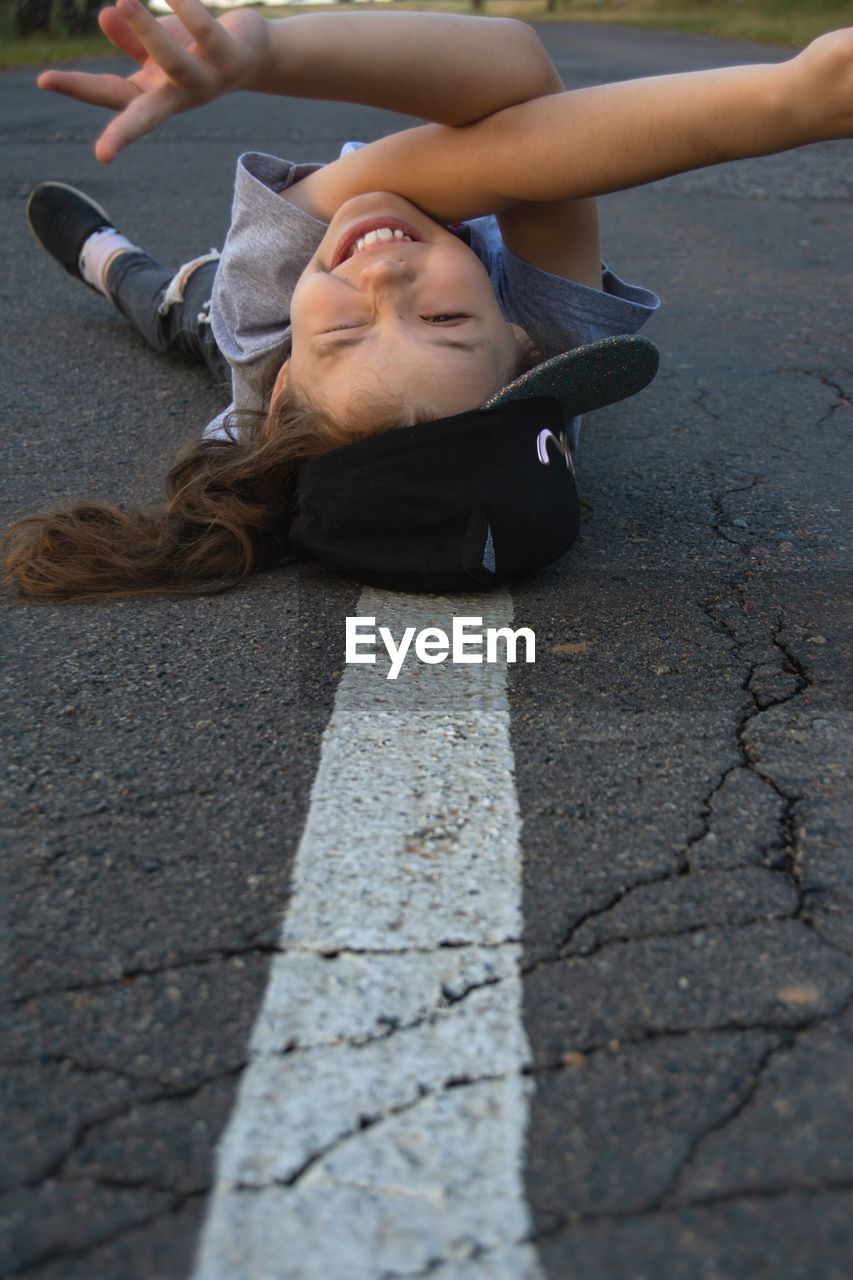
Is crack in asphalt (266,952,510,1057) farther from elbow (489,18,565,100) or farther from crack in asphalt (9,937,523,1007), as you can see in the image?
elbow (489,18,565,100)

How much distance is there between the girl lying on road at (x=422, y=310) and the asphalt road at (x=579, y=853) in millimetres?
148

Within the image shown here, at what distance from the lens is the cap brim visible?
2.60 meters

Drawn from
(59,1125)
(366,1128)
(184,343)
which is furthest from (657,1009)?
(184,343)

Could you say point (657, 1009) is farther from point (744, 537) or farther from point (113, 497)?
point (113, 497)

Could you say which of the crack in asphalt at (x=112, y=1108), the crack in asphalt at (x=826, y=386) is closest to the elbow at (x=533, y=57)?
the crack in asphalt at (x=826, y=386)

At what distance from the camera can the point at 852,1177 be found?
1.23 m

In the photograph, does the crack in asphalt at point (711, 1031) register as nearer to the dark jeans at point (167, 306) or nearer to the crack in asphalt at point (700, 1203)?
the crack in asphalt at point (700, 1203)

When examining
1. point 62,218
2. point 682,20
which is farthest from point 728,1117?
point 682,20

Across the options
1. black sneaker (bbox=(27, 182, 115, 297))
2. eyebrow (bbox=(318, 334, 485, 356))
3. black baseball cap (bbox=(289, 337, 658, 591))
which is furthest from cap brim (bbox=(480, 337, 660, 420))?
black sneaker (bbox=(27, 182, 115, 297))

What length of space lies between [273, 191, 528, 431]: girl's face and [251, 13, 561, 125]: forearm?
28 cm

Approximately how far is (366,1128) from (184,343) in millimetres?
3095

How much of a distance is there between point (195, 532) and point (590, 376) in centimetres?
86

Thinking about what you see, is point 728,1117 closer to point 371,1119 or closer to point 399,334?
point 371,1119

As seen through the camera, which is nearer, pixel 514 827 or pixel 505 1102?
pixel 505 1102
